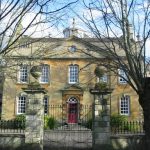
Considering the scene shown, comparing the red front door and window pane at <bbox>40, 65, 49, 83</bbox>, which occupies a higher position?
window pane at <bbox>40, 65, 49, 83</bbox>

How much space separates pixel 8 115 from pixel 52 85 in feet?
18.9

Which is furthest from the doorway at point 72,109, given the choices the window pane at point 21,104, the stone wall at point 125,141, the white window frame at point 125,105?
the stone wall at point 125,141

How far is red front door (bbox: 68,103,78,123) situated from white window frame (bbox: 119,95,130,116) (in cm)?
498

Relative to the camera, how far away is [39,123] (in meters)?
15.3

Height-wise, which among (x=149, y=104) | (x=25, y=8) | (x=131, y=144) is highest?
(x=25, y=8)

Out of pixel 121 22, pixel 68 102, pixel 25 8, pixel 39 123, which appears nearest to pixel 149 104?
pixel 121 22

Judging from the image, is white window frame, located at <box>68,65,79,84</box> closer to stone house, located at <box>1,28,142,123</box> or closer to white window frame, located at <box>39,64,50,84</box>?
stone house, located at <box>1,28,142,123</box>

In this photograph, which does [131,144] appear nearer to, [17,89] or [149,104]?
[149,104]

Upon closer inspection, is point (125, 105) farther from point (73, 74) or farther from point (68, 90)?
point (73, 74)

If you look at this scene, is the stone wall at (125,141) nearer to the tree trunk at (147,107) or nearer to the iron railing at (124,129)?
the iron railing at (124,129)

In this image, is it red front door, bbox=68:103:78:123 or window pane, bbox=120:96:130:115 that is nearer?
red front door, bbox=68:103:78:123

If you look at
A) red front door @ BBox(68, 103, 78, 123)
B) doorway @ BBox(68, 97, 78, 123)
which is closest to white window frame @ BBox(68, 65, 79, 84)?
doorway @ BBox(68, 97, 78, 123)

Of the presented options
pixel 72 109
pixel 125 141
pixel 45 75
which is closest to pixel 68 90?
pixel 72 109

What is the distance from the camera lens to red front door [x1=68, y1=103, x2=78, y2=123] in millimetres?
37531
